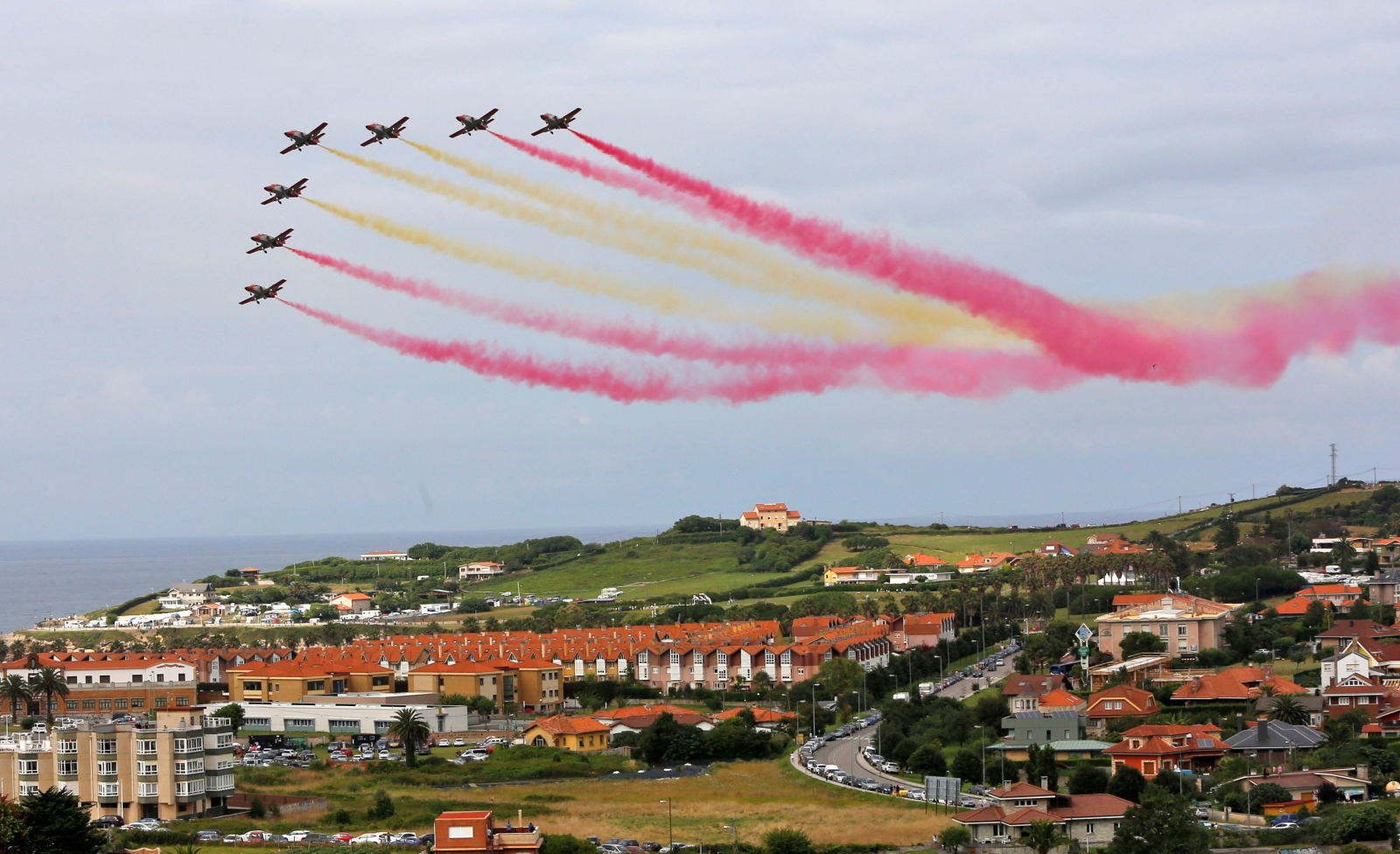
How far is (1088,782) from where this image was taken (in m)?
54.5

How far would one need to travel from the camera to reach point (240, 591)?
544ft

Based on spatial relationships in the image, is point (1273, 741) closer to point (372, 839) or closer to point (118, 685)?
point (372, 839)

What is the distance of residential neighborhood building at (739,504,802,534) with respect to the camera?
181 meters

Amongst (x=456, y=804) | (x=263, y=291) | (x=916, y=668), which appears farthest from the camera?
(x=916, y=668)

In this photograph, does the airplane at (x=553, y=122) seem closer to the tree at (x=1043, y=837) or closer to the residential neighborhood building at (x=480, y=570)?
the tree at (x=1043, y=837)

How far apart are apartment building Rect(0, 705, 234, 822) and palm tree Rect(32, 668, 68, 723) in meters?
24.0

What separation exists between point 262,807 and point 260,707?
2800 centimetres

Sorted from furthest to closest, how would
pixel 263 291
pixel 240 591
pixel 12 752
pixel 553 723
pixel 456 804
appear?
pixel 240 591 < pixel 553 723 < pixel 263 291 < pixel 12 752 < pixel 456 804

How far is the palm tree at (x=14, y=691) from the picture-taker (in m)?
81.7

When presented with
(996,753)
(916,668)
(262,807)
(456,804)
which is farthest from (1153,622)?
(262,807)

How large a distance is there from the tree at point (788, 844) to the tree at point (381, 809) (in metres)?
14.3

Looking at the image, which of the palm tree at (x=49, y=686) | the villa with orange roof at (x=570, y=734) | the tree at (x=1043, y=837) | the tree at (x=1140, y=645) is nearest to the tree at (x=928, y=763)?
the tree at (x=1043, y=837)

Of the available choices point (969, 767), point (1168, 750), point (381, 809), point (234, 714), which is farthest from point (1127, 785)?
point (234, 714)

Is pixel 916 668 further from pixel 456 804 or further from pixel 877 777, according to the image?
pixel 456 804
